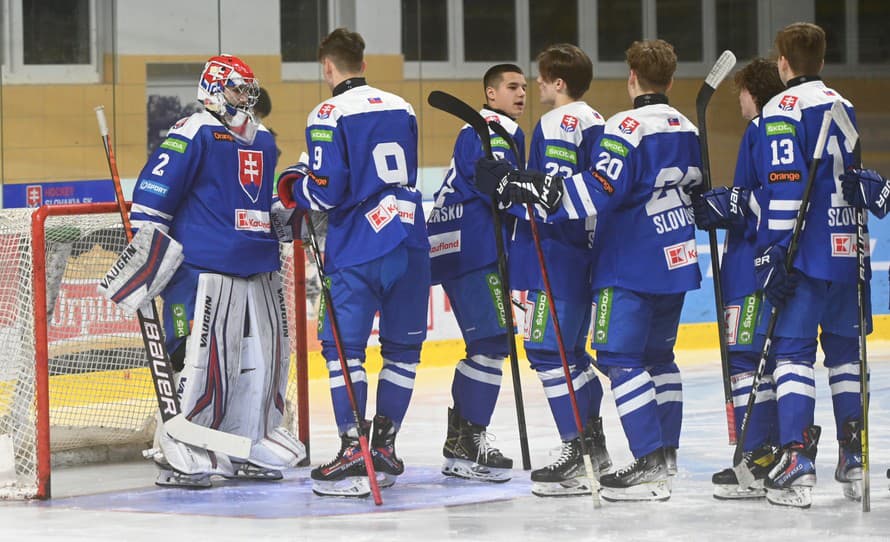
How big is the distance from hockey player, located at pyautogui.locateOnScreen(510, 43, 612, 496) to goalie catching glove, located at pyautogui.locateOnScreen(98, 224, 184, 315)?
1005 mm

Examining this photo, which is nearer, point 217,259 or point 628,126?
Answer: point 628,126

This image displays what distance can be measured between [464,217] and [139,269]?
96 cm

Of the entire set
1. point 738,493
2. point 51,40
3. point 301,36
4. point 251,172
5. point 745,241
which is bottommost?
point 738,493

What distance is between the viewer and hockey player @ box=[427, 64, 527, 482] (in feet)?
15.7

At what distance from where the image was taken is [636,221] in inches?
170

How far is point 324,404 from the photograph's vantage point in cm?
662

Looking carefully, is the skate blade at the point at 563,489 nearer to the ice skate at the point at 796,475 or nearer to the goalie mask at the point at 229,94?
the ice skate at the point at 796,475

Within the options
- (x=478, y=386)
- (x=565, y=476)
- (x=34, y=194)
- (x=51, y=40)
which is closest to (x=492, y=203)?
(x=478, y=386)

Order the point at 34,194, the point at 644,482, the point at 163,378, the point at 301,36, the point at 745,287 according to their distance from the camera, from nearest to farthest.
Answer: the point at 644,482 < the point at 745,287 < the point at 163,378 < the point at 34,194 < the point at 301,36

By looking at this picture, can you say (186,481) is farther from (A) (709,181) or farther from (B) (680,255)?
(A) (709,181)

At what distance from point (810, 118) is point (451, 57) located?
16.2ft

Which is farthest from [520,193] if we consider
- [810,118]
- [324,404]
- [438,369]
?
[438,369]

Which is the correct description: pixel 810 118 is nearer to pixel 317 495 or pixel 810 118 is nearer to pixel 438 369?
pixel 317 495

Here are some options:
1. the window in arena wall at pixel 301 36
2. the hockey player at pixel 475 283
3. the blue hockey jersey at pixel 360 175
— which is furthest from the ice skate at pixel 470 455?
the window in arena wall at pixel 301 36
